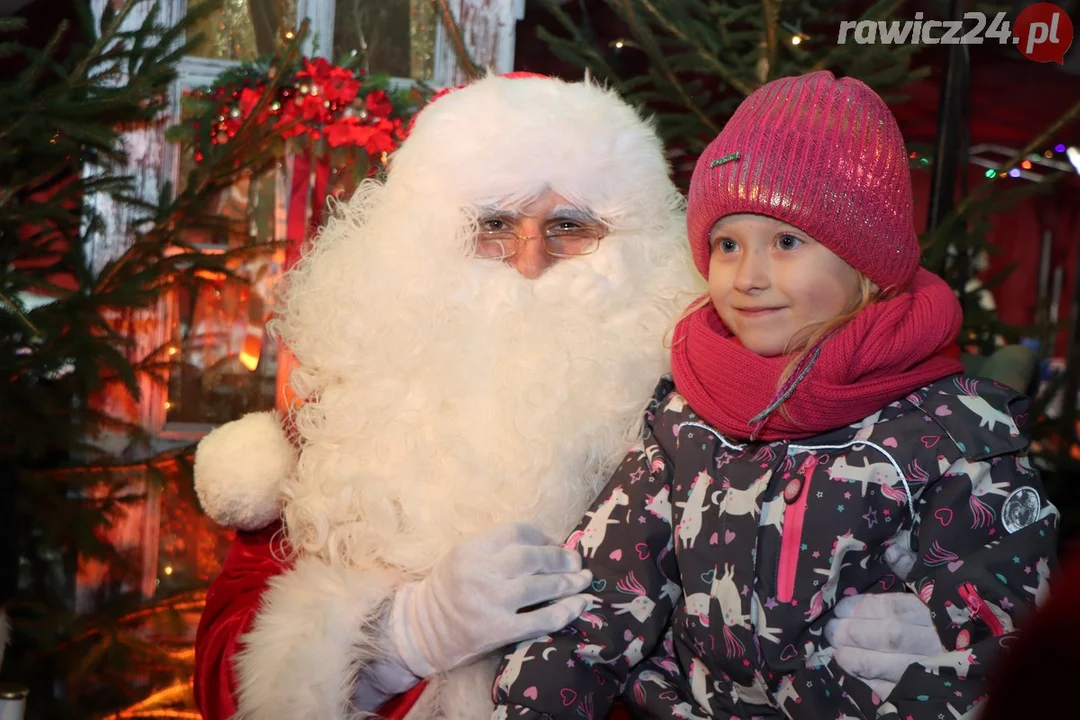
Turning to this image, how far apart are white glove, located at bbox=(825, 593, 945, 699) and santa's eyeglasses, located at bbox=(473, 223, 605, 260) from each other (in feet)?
3.20

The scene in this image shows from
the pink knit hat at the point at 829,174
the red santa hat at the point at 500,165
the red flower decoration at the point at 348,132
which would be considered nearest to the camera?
the pink knit hat at the point at 829,174

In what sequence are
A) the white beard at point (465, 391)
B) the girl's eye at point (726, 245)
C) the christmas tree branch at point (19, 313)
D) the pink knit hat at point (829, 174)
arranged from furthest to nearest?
the christmas tree branch at point (19, 313), the white beard at point (465, 391), the girl's eye at point (726, 245), the pink knit hat at point (829, 174)

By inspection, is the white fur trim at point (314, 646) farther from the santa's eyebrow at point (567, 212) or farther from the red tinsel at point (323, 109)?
the red tinsel at point (323, 109)

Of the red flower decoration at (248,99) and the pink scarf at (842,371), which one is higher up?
the red flower decoration at (248,99)

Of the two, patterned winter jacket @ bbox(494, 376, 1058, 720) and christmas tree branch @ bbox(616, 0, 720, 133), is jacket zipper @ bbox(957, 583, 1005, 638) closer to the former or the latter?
patterned winter jacket @ bbox(494, 376, 1058, 720)

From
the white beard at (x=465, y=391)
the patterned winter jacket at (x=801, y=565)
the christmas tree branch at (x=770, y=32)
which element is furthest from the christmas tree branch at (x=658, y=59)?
the patterned winter jacket at (x=801, y=565)

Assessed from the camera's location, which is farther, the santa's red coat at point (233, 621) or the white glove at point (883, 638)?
Result: the santa's red coat at point (233, 621)

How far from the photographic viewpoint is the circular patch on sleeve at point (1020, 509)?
1.62m

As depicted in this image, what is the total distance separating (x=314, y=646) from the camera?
1.92 meters

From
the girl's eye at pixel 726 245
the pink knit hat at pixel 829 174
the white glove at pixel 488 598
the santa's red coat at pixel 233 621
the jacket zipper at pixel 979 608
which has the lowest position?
the santa's red coat at pixel 233 621

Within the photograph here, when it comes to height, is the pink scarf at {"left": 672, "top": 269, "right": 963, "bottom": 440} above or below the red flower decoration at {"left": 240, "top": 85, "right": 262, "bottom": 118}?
below

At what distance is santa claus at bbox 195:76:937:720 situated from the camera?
1916 mm

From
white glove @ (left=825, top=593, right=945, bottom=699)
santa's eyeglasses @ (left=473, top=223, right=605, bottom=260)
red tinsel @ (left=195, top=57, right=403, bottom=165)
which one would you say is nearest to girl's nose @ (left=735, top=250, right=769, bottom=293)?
santa's eyeglasses @ (left=473, top=223, right=605, bottom=260)

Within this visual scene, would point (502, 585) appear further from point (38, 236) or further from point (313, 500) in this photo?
point (38, 236)
